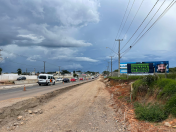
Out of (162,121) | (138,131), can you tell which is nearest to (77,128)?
(138,131)

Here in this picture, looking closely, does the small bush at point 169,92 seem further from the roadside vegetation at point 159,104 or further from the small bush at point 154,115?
the small bush at point 154,115

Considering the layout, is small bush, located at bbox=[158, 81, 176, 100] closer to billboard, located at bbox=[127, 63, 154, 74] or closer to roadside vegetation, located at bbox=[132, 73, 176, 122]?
roadside vegetation, located at bbox=[132, 73, 176, 122]

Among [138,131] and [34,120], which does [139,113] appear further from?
[34,120]

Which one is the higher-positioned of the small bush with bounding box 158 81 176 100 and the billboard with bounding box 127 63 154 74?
the billboard with bounding box 127 63 154 74

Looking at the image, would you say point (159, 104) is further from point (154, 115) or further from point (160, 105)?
point (154, 115)

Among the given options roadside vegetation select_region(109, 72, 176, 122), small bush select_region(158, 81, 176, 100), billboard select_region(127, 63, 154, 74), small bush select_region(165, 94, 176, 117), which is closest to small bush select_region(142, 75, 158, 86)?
roadside vegetation select_region(109, 72, 176, 122)

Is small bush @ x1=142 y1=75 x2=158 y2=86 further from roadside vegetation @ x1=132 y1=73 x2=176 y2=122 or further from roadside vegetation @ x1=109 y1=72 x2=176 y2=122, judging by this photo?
roadside vegetation @ x1=132 y1=73 x2=176 y2=122

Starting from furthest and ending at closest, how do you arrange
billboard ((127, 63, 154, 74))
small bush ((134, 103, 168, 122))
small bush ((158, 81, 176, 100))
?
billboard ((127, 63, 154, 74)), small bush ((158, 81, 176, 100)), small bush ((134, 103, 168, 122))

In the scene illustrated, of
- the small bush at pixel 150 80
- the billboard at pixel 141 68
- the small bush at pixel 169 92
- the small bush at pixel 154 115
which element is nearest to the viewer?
the small bush at pixel 154 115

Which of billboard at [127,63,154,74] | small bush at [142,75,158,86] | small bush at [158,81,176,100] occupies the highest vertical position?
billboard at [127,63,154,74]

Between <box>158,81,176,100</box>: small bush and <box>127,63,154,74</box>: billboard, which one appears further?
<box>127,63,154,74</box>: billboard

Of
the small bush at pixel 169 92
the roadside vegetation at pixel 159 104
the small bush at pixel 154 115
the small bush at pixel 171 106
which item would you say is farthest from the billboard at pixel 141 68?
the small bush at pixel 171 106

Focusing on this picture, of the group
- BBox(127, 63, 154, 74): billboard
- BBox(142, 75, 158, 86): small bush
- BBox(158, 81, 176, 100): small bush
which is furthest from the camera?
BBox(127, 63, 154, 74): billboard

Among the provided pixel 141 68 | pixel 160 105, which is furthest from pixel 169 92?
pixel 141 68
